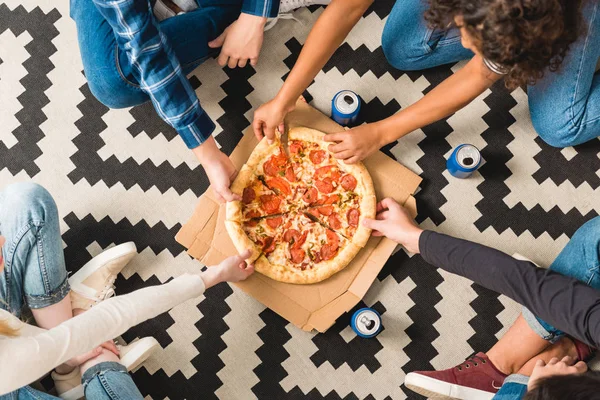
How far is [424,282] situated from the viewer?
6.70ft

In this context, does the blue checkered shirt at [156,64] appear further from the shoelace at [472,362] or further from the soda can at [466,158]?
the shoelace at [472,362]

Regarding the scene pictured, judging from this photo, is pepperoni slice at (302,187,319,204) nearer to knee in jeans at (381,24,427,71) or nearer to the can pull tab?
the can pull tab

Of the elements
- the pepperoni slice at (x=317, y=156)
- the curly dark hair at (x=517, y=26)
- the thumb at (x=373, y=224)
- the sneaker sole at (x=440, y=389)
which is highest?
the curly dark hair at (x=517, y=26)

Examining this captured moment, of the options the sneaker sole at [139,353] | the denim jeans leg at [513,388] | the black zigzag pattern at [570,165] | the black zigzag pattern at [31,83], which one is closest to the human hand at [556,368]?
the denim jeans leg at [513,388]

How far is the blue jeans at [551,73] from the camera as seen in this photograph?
1.79 m

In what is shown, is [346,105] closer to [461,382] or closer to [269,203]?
[269,203]

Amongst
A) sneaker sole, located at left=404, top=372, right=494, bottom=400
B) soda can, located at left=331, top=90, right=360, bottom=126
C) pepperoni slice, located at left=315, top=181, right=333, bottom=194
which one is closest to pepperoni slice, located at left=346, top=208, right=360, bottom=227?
pepperoni slice, located at left=315, top=181, right=333, bottom=194

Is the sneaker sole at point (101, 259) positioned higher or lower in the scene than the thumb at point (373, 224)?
lower

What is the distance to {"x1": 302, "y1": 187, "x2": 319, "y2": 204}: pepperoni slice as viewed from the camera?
6.45 feet

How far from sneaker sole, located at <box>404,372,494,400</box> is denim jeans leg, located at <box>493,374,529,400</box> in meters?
0.11

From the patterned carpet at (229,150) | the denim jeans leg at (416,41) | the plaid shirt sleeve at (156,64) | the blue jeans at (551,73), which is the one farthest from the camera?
the patterned carpet at (229,150)

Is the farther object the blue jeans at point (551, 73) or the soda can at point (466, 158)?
the soda can at point (466, 158)

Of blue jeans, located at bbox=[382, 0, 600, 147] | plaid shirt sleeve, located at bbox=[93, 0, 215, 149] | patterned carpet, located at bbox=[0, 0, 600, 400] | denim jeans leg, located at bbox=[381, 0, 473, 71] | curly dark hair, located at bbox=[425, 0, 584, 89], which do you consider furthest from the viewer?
patterned carpet, located at bbox=[0, 0, 600, 400]

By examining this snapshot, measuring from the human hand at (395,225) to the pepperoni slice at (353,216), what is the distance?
4 centimetres
